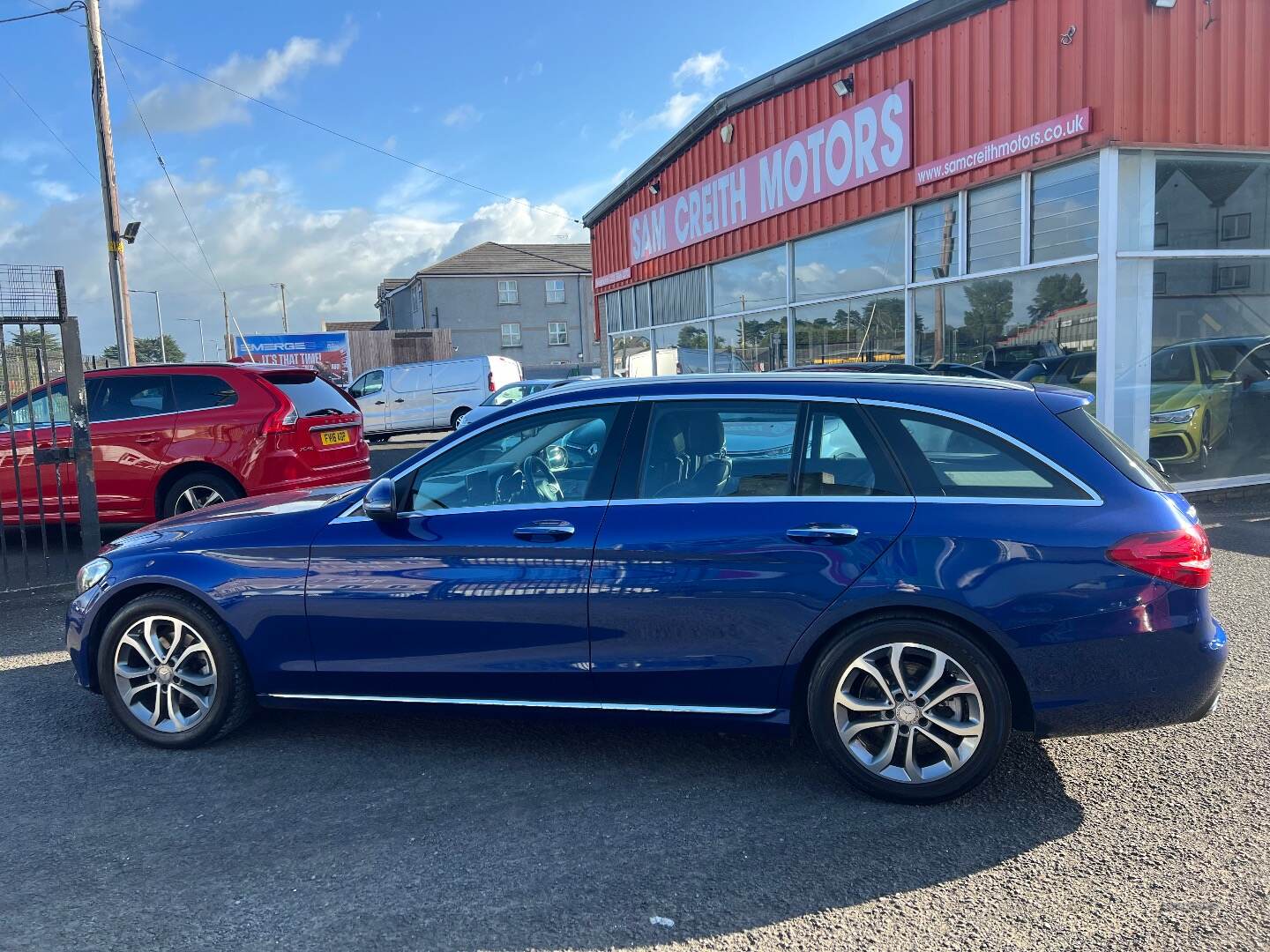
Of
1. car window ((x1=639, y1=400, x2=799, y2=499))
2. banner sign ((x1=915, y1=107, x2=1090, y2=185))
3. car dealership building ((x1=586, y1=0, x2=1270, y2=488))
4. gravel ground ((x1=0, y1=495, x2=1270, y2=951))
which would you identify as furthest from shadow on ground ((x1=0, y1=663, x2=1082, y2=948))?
banner sign ((x1=915, y1=107, x2=1090, y2=185))

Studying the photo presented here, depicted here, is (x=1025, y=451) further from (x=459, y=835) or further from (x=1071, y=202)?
(x=1071, y=202)

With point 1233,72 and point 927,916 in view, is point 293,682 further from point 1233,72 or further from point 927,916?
point 1233,72

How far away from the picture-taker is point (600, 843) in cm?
323

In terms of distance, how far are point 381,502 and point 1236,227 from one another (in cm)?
953

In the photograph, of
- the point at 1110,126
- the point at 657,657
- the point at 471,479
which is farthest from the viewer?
the point at 1110,126

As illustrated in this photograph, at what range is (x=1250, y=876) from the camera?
9.64 feet

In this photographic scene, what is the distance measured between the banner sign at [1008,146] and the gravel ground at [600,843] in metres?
6.34

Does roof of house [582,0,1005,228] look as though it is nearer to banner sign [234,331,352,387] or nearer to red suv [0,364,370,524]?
red suv [0,364,370,524]

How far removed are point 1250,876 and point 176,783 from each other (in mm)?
3846

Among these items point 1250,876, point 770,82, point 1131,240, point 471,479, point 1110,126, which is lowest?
point 1250,876

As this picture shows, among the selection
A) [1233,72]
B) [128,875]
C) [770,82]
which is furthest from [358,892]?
[770,82]

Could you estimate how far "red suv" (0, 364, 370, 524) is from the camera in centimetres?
820

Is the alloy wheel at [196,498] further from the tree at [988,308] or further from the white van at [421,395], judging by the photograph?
the white van at [421,395]

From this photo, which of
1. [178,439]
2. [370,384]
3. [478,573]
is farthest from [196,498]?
[370,384]
